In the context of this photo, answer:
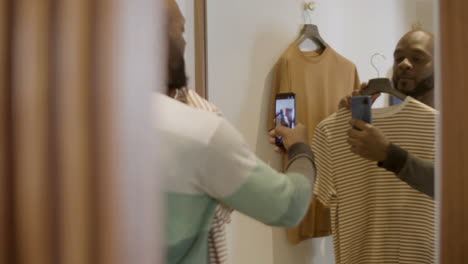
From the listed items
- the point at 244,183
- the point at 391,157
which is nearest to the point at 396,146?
the point at 391,157

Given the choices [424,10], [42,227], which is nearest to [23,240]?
[42,227]

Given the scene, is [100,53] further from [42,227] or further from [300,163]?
[300,163]

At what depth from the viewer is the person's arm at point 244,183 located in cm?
46

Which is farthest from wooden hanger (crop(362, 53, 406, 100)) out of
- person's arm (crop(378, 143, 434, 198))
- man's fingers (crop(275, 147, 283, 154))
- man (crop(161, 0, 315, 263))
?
man (crop(161, 0, 315, 263))

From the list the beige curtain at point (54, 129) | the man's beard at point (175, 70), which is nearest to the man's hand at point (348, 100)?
the man's beard at point (175, 70)

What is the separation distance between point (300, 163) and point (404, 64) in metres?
0.35

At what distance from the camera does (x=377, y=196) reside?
Result: 0.79 meters

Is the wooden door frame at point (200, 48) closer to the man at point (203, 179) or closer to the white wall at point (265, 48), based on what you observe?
the white wall at point (265, 48)

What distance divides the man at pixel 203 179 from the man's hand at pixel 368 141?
254 millimetres

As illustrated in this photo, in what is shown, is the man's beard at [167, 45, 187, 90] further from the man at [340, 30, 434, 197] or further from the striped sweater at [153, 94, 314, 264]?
the man at [340, 30, 434, 197]

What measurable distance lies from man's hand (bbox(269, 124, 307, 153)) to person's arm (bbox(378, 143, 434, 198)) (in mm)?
174

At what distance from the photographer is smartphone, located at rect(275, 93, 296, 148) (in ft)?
2.31

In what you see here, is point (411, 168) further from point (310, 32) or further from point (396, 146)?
point (310, 32)

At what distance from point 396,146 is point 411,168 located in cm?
5
